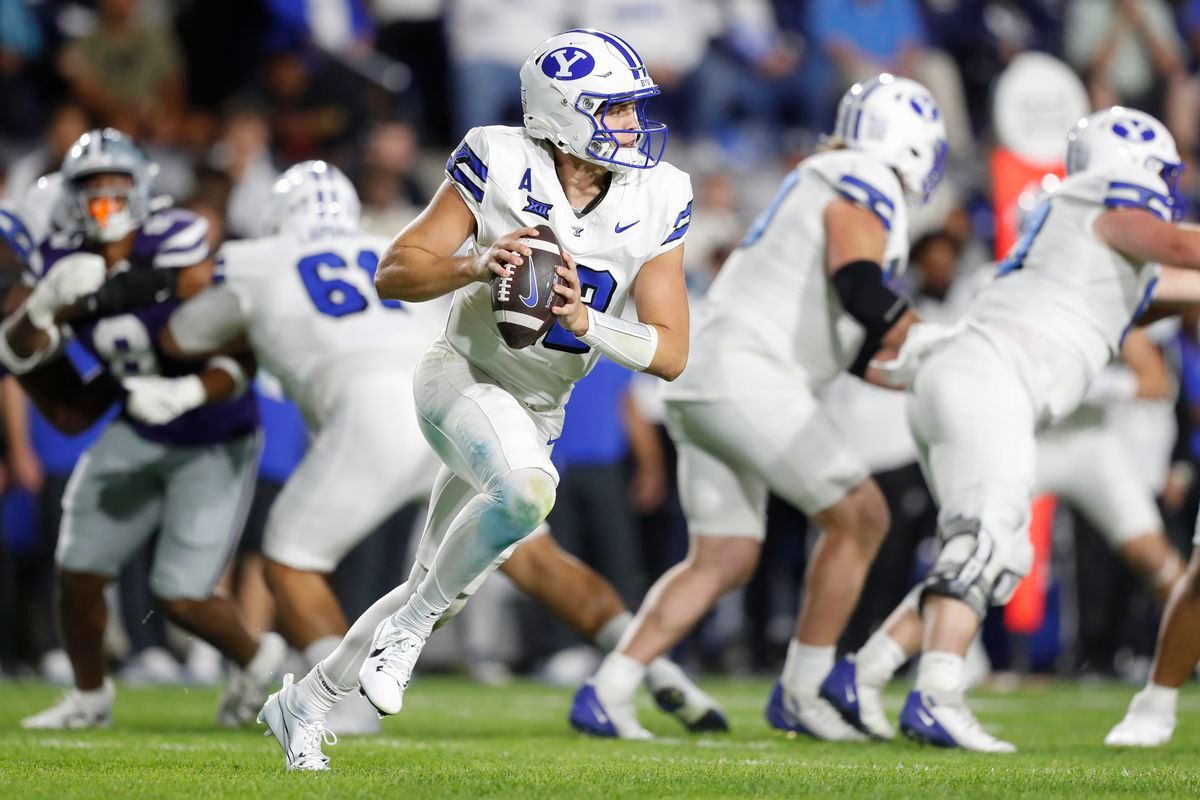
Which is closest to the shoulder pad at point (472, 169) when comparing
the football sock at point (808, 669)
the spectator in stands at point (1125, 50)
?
the football sock at point (808, 669)

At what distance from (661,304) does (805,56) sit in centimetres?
816

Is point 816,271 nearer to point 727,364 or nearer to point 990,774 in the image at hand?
point 727,364

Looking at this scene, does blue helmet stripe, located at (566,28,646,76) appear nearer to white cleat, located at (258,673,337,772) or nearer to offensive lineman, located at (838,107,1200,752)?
offensive lineman, located at (838,107,1200,752)

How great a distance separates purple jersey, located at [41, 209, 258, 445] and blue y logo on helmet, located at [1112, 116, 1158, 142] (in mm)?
3118

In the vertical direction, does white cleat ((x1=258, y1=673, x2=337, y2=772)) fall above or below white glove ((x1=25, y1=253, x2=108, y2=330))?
below

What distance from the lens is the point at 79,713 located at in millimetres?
5941

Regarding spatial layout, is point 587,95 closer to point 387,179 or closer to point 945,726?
point 945,726

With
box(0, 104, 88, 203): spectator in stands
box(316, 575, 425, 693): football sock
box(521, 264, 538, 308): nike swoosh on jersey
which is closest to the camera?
box(521, 264, 538, 308): nike swoosh on jersey

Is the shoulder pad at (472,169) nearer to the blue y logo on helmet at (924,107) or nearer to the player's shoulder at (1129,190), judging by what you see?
the blue y logo on helmet at (924,107)

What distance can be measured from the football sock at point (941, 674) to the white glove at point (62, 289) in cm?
299

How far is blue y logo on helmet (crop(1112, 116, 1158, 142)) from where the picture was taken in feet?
18.3

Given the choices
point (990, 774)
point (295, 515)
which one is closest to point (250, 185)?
point (295, 515)


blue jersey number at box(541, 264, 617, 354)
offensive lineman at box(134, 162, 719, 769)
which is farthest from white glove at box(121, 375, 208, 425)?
blue jersey number at box(541, 264, 617, 354)

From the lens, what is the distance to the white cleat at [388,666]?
396 centimetres
